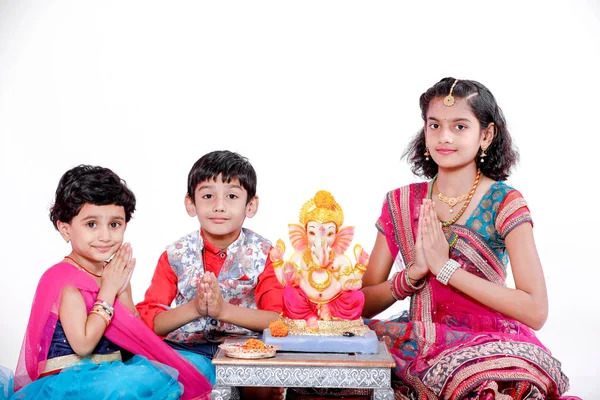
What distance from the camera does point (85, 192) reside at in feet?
12.8

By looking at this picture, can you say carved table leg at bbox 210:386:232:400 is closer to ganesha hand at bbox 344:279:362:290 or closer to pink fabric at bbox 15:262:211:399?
pink fabric at bbox 15:262:211:399

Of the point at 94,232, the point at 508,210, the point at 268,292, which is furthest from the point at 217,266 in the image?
the point at 508,210

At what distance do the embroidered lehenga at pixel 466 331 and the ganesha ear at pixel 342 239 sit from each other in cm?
53

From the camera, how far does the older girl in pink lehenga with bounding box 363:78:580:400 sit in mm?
3814

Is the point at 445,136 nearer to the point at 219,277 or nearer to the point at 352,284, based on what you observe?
the point at 352,284

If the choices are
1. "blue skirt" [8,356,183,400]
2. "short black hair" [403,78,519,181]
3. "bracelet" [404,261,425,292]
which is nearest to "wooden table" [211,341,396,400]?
"blue skirt" [8,356,183,400]

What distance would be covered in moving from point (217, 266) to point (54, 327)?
34.4 inches

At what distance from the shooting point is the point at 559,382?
3.92m

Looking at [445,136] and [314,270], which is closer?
[314,270]

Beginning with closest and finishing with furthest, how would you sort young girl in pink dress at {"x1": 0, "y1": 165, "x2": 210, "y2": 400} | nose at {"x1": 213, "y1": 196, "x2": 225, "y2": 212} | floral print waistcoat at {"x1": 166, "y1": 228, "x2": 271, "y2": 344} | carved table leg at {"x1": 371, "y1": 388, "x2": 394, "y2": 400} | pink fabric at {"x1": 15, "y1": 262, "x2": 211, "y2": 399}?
carved table leg at {"x1": 371, "y1": 388, "x2": 394, "y2": 400} < young girl in pink dress at {"x1": 0, "y1": 165, "x2": 210, "y2": 400} < pink fabric at {"x1": 15, "y1": 262, "x2": 211, "y2": 399} < nose at {"x1": 213, "y1": 196, "x2": 225, "y2": 212} < floral print waistcoat at {"x1": 166, "y1": 228, "x2": 271, "y2": 344}

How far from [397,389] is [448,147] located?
1132 millimetres

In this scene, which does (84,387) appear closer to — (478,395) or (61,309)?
(61,309)

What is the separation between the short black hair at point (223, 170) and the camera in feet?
13.9

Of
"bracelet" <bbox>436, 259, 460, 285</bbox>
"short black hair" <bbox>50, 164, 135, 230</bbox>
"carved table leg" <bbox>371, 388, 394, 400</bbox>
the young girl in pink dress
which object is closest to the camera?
"carved table leg" <bbox>371, 388, 394, 400</bbox>
